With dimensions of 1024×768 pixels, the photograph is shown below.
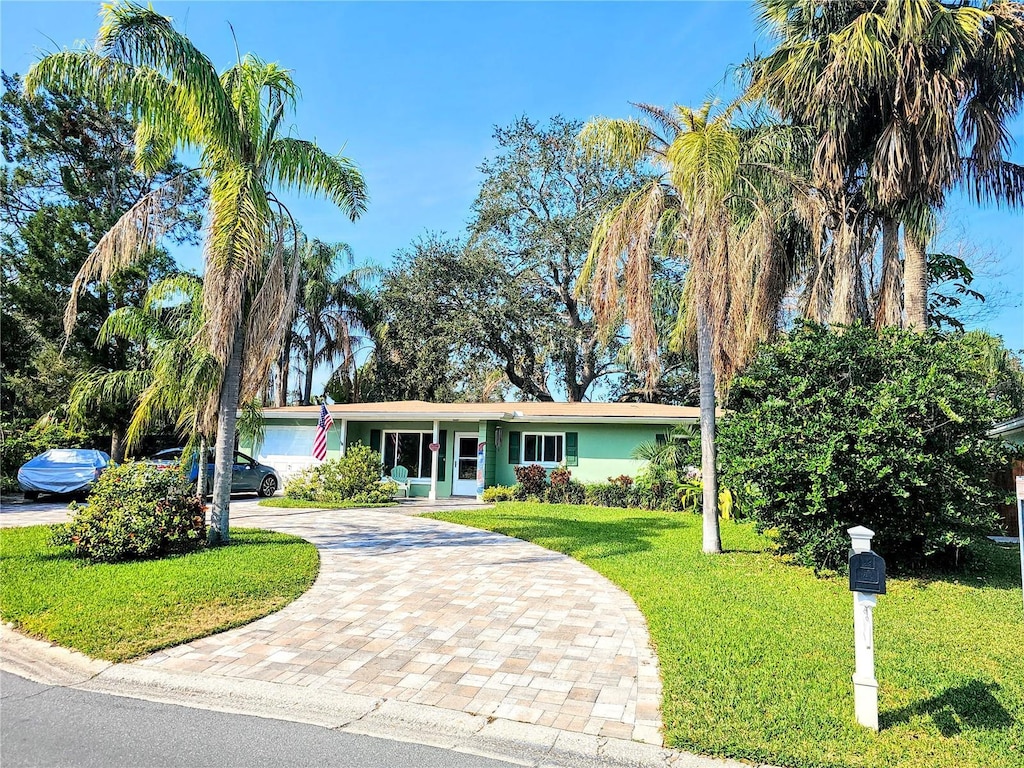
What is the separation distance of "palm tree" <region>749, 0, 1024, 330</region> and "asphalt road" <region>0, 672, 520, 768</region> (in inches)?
449

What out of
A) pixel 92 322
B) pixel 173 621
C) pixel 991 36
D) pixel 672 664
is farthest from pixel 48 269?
pixel 991 36

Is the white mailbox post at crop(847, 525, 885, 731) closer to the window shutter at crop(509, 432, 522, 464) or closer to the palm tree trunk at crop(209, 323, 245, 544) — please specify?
the palm tree trunk at crop(209, 323, 245, 544)

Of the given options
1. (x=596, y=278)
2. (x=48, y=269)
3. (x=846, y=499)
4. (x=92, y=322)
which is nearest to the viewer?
(x=846, y=499)

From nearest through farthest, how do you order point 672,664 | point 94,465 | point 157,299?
point 672,664, point 157,299, point 94,465

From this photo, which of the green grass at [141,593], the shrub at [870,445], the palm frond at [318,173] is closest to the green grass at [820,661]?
the shrub at [870,445]

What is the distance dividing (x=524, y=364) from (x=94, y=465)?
16.8m

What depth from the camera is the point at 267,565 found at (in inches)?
322

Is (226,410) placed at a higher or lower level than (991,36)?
lower

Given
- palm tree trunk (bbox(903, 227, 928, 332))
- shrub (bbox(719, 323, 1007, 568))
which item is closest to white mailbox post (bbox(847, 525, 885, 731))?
shrub (bbox(719, 323, 1007, 568))

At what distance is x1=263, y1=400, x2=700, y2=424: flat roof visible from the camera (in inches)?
738

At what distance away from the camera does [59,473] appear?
16094 millimetres

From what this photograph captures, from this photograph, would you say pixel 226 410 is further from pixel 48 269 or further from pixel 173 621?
pixel 48 269

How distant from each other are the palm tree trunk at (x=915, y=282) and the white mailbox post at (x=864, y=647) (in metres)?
8.99

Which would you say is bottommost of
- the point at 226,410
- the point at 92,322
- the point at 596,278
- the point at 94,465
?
the point at 94,465
